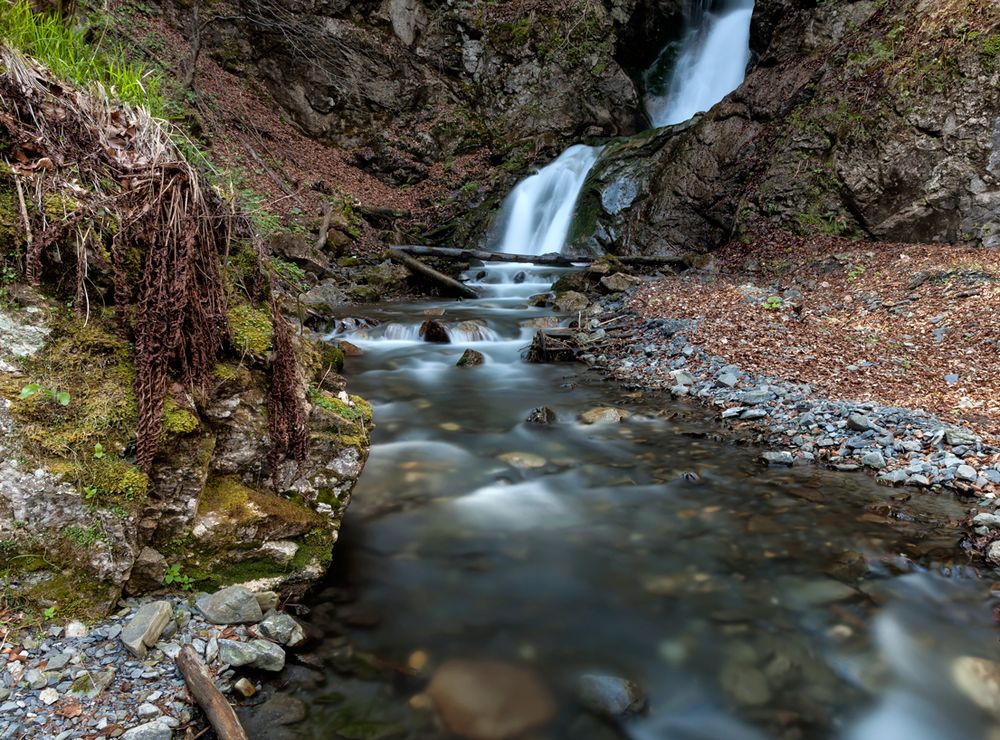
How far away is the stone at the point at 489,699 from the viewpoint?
96.1 inches

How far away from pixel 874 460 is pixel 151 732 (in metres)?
5.34

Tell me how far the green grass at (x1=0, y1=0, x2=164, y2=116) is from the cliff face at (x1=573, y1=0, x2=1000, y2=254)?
11962 millimetres

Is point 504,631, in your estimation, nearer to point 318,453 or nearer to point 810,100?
point 318,453

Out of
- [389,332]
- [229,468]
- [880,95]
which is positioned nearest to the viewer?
[229,468]

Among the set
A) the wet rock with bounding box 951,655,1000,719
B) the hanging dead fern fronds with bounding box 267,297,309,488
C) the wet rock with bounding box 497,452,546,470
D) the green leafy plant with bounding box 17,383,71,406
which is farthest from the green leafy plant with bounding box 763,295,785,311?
the green leafy plant with bounding box 17,383,71,406

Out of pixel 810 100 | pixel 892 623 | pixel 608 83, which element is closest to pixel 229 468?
pixel 892 623

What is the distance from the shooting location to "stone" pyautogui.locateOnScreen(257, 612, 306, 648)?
2.56 meters

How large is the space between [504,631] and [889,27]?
47.5 ft

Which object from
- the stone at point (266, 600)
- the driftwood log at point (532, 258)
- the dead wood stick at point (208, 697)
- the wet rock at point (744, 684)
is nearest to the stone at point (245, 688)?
the dead wood stick at point (208, 697)

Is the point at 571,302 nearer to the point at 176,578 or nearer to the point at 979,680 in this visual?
the point at 979,680

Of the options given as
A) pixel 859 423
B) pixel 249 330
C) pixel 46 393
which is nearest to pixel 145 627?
pixel 46 393

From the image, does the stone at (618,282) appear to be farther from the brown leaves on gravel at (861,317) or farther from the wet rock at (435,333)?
the wet rock at (435,333)

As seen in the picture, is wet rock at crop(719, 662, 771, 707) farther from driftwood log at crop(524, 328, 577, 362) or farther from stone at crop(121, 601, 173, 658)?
driftwood log at crop(524, 328, 577, 362)

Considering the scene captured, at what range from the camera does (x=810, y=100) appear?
1243cm
